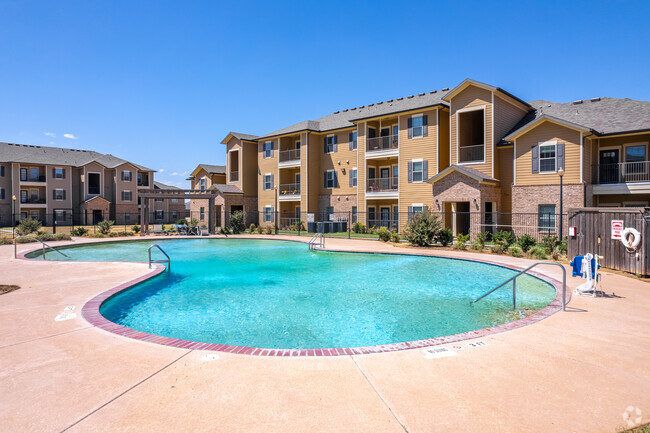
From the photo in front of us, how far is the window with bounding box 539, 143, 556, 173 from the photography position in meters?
20.9

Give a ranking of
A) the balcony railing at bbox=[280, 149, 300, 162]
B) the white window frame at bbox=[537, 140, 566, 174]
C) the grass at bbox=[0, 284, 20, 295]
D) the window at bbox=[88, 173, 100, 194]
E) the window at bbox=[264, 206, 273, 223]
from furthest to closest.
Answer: the window at bbox=[88, 173, 100, 194] → the window at bbox=[264, 206, 273, 223] → the balcony railing at bbox=[280, 149, 300, 162] → the white window frame at bbox=[537, 140, 566, 174] → the grass at bbox=[0, 284, 20, 295]

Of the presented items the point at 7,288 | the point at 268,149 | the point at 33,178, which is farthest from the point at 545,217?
the point at 33,178

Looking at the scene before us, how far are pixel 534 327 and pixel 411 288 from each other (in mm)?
5216

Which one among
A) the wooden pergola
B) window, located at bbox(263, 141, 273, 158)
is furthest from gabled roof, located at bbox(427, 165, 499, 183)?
the wooden pergola

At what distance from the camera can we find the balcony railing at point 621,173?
2081cm

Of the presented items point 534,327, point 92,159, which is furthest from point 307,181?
point 92,159

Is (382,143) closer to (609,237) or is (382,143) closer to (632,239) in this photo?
(609,237)

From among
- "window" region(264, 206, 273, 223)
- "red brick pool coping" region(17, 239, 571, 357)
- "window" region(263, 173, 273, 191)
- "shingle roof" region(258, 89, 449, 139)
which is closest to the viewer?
"red brick pool coping" region(17, 239, 571, 357)

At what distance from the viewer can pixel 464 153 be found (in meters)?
25.1

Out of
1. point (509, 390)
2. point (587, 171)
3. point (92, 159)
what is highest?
point (92, 159)

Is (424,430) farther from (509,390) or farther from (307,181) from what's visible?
(307,181)

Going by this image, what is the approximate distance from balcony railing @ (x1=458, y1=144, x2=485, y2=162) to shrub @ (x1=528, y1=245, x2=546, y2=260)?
9492 mm

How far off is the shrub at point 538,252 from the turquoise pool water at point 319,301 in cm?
288

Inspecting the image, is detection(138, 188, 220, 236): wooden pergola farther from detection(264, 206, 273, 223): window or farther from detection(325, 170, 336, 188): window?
detection(325, 170, 336, 188): window
